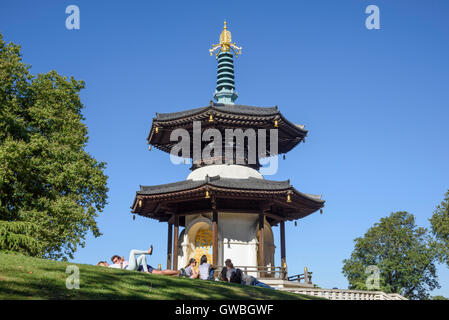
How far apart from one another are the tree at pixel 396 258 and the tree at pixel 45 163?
31.5 metres

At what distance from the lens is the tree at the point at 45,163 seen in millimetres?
27312

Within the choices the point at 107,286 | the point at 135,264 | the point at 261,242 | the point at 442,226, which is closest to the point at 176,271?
the point at 135,264

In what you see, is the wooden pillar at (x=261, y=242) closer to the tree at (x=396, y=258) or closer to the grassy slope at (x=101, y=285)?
the grassy slope at (x=101, y=285)

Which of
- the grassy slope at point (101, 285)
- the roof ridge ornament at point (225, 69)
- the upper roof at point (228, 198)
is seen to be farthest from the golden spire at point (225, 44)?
the grassy slope at point (101, 285)

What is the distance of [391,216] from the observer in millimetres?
55438

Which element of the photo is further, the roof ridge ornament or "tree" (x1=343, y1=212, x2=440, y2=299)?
"tree" (x1=343, y1=212, x2=440, y2=299)

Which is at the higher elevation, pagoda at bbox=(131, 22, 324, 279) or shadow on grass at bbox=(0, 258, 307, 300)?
pagoda at bbox=(131, 22, 324, 279)

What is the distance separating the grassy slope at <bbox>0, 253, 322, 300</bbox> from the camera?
1104cm

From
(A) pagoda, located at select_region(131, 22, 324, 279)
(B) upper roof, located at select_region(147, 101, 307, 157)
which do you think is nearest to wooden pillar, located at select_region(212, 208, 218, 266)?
(A) pagoda, located at select_region(131, 22, 324, 279)

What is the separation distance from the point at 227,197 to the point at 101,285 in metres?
15.0

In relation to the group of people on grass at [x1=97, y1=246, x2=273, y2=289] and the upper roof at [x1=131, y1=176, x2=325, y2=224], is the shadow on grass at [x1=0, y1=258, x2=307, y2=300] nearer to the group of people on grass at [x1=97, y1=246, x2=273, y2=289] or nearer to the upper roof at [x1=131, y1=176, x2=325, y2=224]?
the group of people on grass at [x1=97, y1=246, x2=273, y2=289]

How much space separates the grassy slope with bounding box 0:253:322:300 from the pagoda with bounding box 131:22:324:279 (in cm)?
1132
